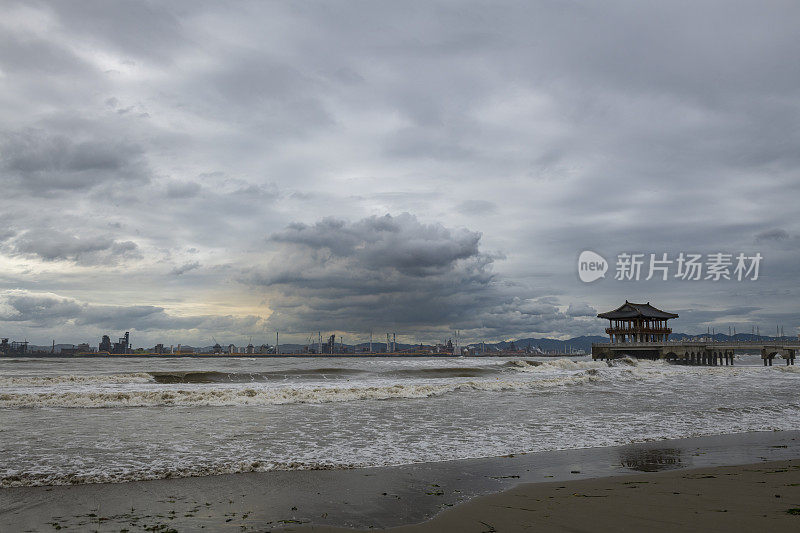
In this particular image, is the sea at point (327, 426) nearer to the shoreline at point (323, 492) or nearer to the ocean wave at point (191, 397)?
the ocean wave at point (191, 397)

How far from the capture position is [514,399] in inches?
854

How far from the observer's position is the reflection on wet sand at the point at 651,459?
922 centimetres

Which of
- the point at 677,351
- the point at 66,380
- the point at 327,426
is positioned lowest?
the point at 677,351

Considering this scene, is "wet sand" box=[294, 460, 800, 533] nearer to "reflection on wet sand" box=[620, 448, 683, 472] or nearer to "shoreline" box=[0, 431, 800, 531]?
"shoreline" box=[0, 431, 800, 531]

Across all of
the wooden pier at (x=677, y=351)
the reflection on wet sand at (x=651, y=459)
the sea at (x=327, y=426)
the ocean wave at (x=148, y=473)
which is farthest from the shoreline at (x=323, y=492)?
the wooden pier at (x=677, y=351)

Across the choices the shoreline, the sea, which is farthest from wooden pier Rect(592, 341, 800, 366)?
the shoreline

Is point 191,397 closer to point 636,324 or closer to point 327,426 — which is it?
point 327,426

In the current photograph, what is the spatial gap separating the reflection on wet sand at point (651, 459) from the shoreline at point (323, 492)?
21mm

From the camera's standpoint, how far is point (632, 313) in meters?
79.1

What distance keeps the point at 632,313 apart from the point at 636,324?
2.04 m

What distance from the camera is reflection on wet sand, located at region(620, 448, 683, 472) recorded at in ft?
30.2

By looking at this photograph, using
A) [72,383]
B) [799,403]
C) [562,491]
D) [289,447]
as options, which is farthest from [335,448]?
[72,383]

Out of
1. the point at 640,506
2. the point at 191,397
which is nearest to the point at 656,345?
the point at 191,397

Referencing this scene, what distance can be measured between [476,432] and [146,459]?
8.13 meters
